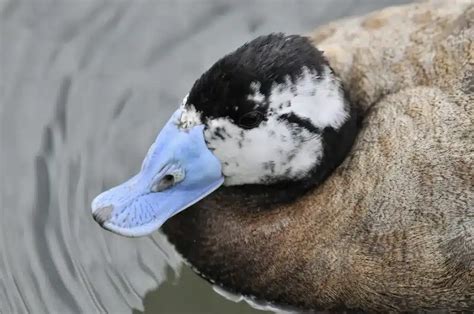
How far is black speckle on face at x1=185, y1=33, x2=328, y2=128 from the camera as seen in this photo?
9.22ft

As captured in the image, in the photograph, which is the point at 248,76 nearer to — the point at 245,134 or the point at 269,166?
the point at 245,134

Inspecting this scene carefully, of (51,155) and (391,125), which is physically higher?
(51,155)

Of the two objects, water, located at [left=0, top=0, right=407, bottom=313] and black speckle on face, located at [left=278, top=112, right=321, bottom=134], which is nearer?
black speckle on face, located at [left=278, top=112, right=321, bottom=134]

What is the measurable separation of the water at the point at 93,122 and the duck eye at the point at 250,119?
75 centimetres

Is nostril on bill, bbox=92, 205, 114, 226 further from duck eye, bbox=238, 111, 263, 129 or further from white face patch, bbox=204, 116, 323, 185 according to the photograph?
duck eye, bbox=238, 111, 263, 129

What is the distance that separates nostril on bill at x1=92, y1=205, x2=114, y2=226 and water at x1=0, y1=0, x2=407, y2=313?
0.52 metres

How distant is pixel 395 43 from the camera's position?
3.20 metres

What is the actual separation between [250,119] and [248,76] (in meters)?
0.14

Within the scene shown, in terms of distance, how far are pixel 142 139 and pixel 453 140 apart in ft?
4.43

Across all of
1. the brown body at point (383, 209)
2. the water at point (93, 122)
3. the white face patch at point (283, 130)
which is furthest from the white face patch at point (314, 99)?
the water at point (93, 122)

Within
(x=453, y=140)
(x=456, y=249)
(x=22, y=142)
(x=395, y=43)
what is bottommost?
(x=456, y=249)

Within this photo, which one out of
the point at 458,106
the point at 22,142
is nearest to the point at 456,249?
the point at 458,106

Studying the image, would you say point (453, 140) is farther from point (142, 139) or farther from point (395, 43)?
point (142, 139)

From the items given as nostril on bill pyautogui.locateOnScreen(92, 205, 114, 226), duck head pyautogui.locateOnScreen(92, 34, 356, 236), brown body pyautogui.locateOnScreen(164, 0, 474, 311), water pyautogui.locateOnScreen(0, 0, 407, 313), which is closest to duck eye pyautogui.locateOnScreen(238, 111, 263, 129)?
duck head pyautogui.locateOnScreen(92, 34, 356, 236)
